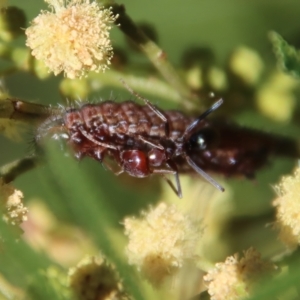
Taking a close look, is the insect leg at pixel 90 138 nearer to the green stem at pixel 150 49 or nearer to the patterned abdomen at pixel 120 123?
the patterned abdomen at pixel 120 123

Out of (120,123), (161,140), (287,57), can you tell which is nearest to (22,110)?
(120,123)

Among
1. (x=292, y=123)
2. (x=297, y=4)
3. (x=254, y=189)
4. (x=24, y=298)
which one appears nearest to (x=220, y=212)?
(x=254, y=189)

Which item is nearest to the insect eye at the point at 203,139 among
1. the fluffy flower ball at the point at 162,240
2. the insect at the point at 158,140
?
the insect at the point at 158,140

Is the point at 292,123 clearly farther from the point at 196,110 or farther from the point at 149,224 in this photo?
the point at 149,224

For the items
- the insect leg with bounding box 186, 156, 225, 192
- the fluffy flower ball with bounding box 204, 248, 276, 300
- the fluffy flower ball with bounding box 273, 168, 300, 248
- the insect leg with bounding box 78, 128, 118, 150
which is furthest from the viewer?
the insect leg with bounding box 186, 156, 225, 192

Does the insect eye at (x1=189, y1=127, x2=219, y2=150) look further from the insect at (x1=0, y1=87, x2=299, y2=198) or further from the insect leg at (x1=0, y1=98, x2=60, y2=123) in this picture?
the insect leg at (x1=0, y1=98, x2=60, y2=123)

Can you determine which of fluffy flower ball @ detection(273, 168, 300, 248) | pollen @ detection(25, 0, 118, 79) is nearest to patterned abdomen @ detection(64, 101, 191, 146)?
pollen @ detection(25, 0, 118, 79)

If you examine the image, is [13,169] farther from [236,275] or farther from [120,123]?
[236,275]
